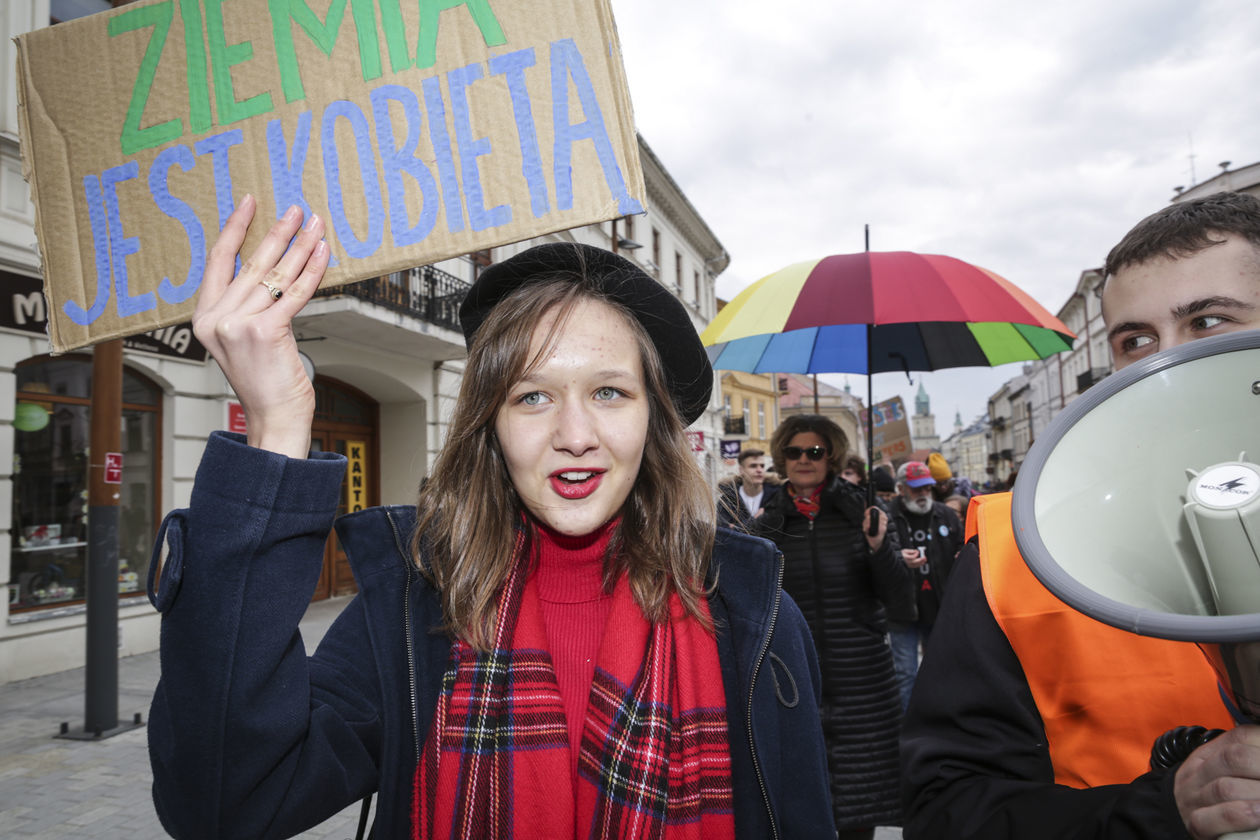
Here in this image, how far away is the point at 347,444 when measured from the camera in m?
12.3

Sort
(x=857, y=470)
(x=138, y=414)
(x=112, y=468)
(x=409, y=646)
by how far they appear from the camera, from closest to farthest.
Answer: (x=409, y=646)
(x=112, y=468)
(x=857, y=470)
(x=138, y=414)

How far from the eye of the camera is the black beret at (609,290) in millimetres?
1586

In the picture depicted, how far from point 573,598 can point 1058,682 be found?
0.88 meters

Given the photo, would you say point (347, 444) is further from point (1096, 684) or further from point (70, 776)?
point (1096, 684)

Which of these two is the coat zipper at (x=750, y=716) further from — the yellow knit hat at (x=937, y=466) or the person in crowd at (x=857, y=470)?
the yellow knit hat at (x=937, y=466)

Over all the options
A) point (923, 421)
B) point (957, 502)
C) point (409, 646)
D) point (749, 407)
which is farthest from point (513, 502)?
point (923, 421)

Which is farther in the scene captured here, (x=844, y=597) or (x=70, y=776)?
(x=70, y=776)

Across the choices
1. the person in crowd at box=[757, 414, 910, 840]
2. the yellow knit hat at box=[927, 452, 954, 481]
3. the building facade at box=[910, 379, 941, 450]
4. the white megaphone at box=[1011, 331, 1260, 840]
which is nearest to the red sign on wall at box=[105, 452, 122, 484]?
the person in crowd at box=[757, 414, 910, 840]

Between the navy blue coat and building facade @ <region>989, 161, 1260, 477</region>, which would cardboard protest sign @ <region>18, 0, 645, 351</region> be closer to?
the navy blue coat

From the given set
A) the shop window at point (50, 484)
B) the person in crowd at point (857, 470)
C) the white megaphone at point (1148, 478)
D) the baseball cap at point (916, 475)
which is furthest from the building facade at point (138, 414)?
the white megaphone at point (1148, 478)

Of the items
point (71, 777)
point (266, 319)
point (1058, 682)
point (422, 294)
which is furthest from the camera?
point (422, 294)

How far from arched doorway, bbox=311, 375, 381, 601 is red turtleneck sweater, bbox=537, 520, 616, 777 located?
10311mm

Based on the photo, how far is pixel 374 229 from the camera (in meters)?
1.20

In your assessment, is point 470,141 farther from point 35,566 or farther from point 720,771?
point 35,566
